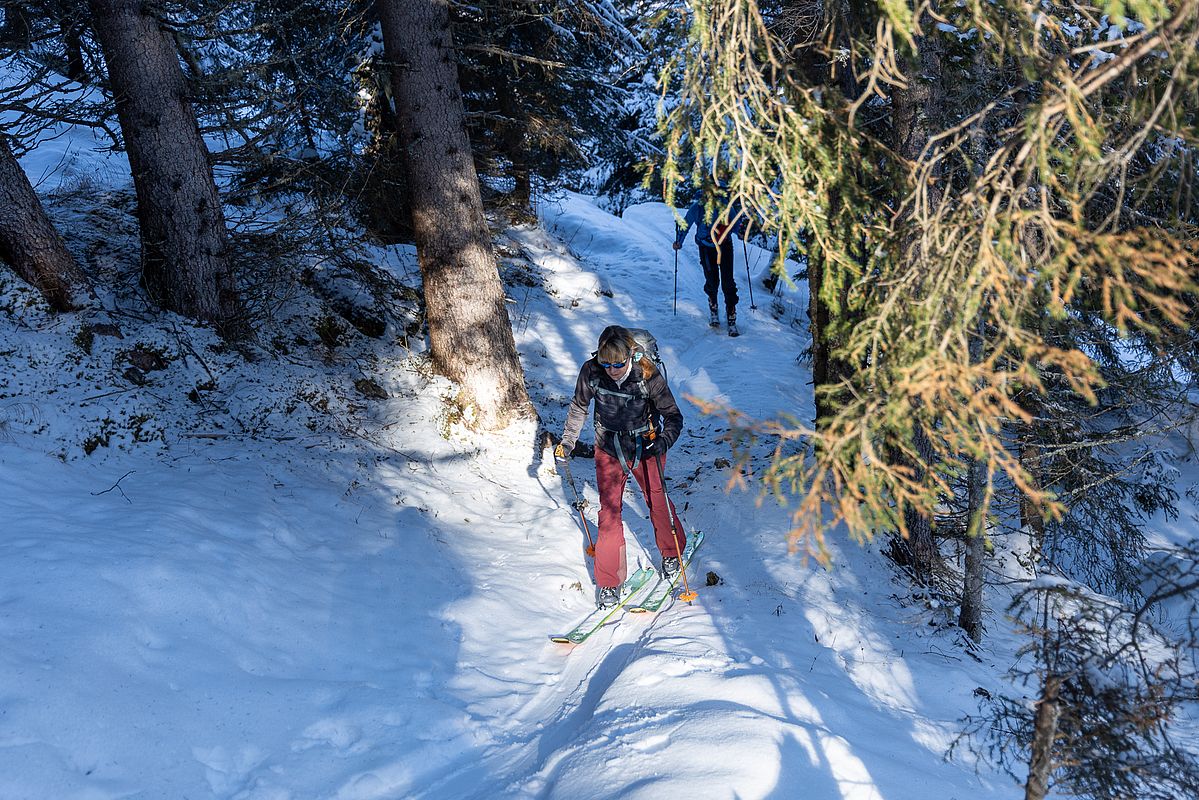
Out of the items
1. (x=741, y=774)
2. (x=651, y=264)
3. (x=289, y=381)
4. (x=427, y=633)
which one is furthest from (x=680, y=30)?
(x=651, y=264)

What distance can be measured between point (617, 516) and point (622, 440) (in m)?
0.65

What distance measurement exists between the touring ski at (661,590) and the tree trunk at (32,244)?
19.6ft

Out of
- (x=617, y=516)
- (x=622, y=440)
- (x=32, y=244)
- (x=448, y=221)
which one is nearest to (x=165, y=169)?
(x=32, y=244)

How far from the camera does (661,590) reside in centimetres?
626

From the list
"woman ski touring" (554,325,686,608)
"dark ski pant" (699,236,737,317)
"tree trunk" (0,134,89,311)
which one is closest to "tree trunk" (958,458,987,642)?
"woman ski touring" (554,325,686,608)

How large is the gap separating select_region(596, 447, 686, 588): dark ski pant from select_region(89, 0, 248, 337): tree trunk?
4.44 metres

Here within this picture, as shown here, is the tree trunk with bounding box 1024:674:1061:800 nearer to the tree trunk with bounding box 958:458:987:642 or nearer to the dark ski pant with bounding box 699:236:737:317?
the tree trunk with bounding box 958:458:987:642

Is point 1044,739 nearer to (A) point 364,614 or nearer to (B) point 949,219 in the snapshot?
(B) point 949,219

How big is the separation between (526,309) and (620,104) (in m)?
3.81

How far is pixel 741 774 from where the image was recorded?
142 inches

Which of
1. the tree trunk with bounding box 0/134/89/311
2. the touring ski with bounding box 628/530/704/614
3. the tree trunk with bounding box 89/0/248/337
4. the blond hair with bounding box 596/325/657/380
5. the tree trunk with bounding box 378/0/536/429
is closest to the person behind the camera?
the blond hair with bounding box 596/325/657/380

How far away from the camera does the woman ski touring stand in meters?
5.99

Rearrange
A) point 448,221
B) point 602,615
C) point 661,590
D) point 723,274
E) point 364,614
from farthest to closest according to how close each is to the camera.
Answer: point 723,274 → point 448,221 → point 661,590 → point 602,615 → point 364,614

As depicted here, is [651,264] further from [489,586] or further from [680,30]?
[680,30]
